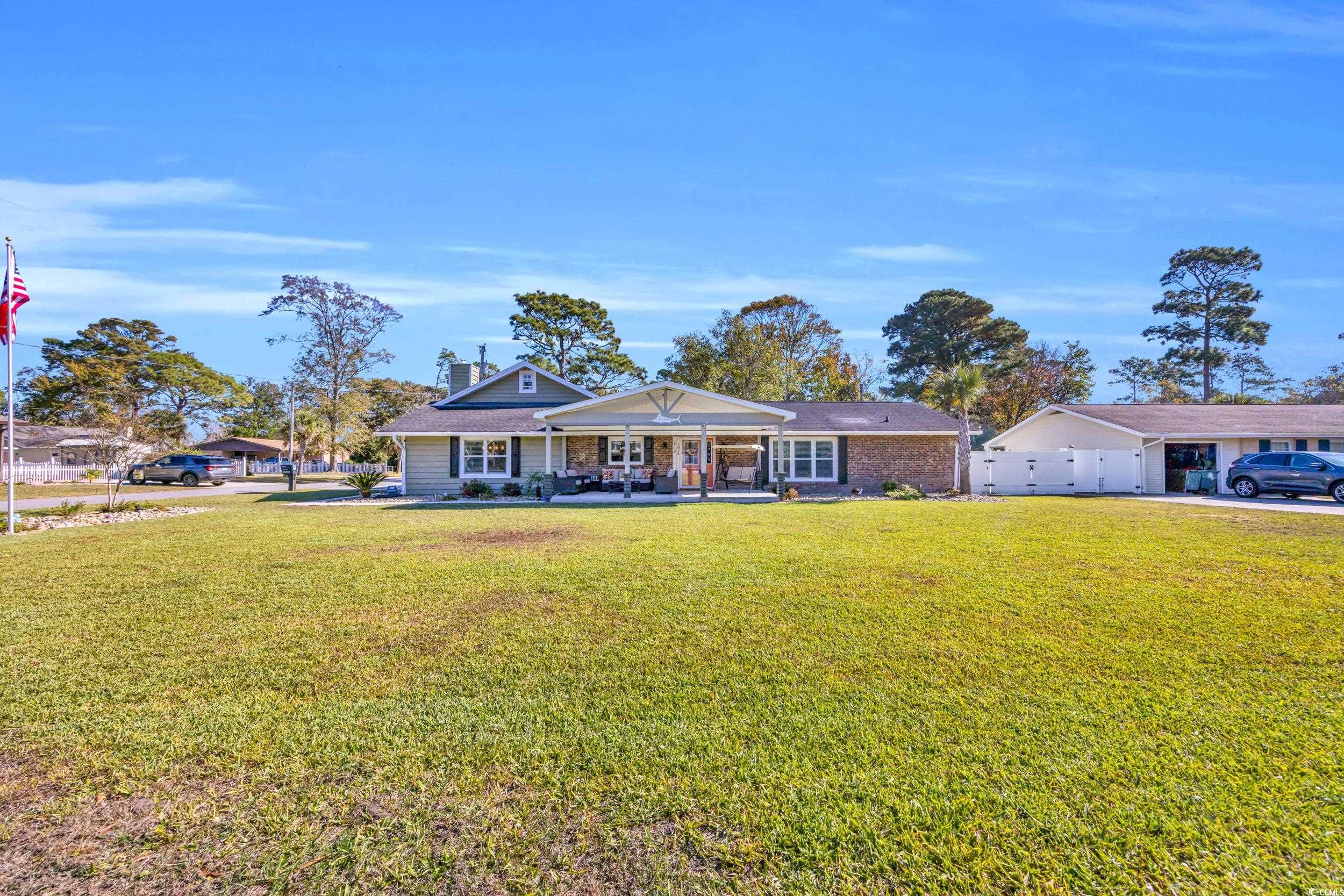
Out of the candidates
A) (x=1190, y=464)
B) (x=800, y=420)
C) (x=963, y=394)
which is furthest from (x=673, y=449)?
(x=1190, y=464)

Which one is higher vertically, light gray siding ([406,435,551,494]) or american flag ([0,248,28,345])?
american flag ([0,248,28,345])

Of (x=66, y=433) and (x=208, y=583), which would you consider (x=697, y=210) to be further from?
(x=66, y=433)

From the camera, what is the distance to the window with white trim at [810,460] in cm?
2094

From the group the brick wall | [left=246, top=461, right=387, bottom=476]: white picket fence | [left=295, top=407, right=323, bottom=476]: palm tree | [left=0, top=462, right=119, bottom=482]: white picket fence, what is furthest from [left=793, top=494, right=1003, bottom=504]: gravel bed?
[left=246, top=461, right=387, bottom=476]: white picket fence

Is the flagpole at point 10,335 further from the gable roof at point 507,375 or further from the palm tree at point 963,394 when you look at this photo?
the palm tree at point 963,394

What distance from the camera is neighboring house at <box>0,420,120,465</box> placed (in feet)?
111

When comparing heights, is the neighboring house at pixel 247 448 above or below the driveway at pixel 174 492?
above

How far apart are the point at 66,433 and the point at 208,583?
44.4 meters

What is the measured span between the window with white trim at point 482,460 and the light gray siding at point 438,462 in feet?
0.76

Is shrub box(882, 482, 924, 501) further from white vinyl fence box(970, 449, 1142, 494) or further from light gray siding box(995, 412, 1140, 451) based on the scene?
light gray siding box(995, 412, 1140, 451)

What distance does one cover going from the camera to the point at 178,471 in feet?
100

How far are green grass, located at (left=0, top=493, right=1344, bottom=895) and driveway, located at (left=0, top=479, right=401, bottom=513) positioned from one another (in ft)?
51.2

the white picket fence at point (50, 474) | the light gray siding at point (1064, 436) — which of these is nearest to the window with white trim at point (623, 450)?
the light gray siding at point (1064, 436)

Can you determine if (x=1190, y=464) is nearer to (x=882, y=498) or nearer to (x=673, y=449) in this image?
(x=882, y=498)
